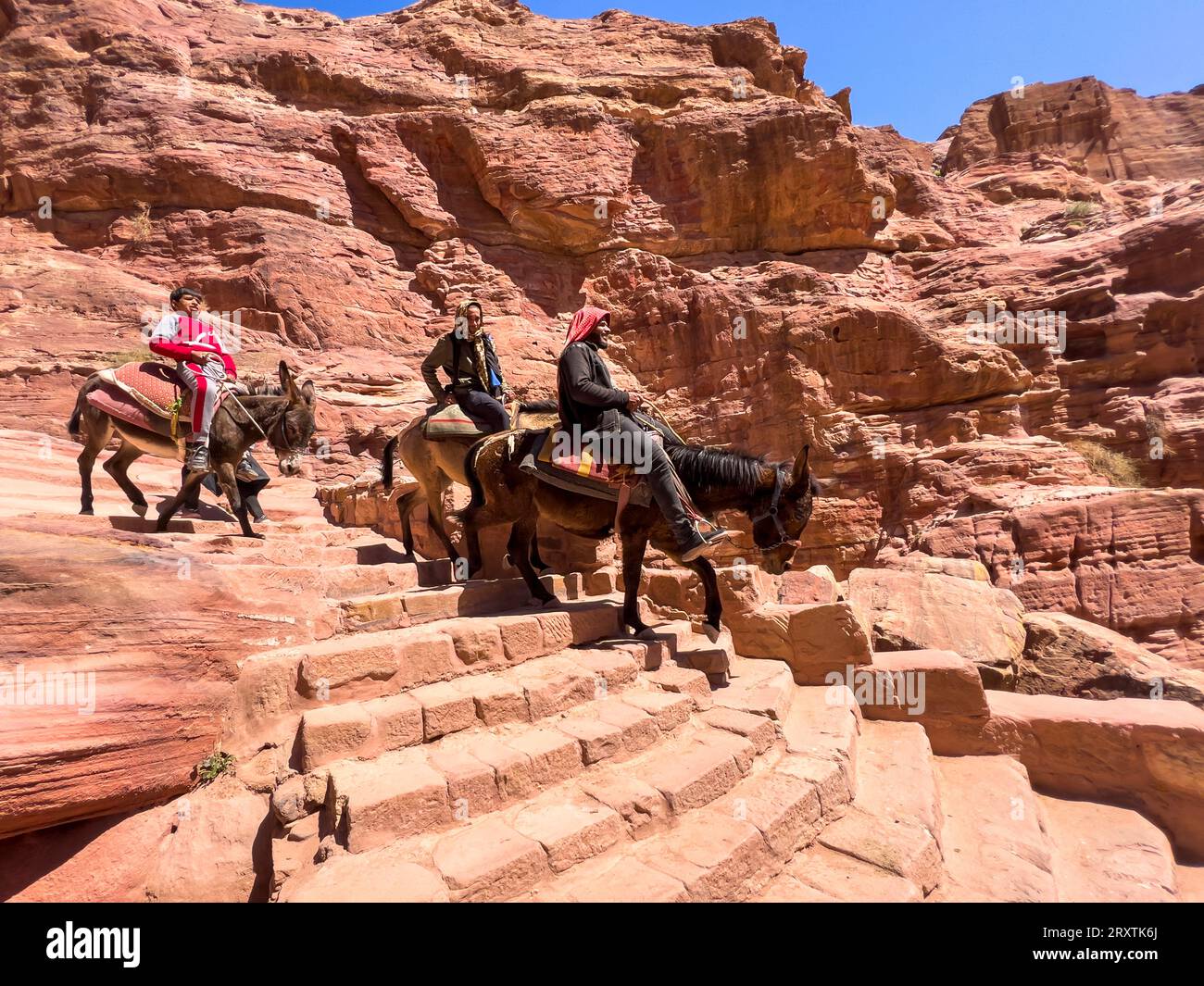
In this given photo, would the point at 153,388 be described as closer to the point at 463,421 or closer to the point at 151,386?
the point at 151,386

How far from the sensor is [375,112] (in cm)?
1998

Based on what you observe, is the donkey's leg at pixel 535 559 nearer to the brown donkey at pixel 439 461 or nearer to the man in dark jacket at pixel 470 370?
the brown donkey at pixel 439 461

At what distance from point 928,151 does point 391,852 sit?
4516 cm

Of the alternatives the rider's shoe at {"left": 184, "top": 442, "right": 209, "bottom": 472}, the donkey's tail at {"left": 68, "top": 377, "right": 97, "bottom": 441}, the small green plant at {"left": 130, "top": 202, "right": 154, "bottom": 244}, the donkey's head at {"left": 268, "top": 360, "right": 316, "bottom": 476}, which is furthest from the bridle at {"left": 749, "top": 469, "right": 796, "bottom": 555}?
the small green plant at {"left": 130, "top": 202, "right": 154, "bottom": 244}

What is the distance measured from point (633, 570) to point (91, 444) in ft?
19.1

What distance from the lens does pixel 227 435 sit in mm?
6137

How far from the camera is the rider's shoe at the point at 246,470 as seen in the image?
6582 mm

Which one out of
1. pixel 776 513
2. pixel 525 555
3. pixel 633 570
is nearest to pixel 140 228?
pixel 525 555

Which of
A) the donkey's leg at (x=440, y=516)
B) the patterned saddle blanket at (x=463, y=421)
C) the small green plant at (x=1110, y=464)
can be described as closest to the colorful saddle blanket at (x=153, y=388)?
the patterned saddle blanket at (x=463, y=421)

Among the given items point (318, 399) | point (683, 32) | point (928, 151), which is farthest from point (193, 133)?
point (928, 151)

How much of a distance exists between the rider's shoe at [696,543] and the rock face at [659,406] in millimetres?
867

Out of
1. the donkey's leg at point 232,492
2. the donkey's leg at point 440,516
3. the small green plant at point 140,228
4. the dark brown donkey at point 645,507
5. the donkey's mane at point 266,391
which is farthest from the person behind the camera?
the small green plant at point 140,228

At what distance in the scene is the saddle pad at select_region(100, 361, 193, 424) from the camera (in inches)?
230
